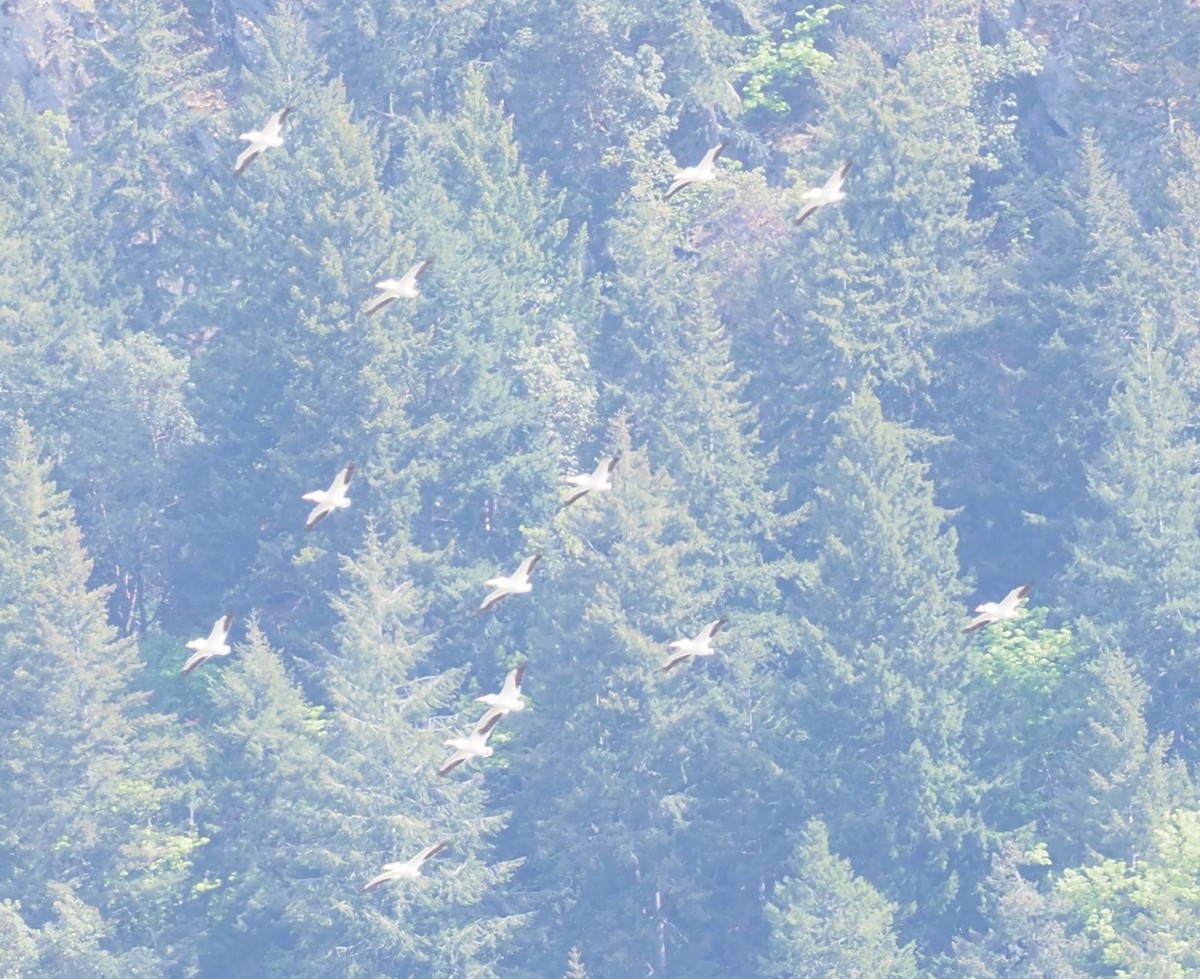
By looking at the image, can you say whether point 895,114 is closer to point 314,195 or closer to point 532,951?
point 314,195

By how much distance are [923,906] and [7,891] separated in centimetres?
2145

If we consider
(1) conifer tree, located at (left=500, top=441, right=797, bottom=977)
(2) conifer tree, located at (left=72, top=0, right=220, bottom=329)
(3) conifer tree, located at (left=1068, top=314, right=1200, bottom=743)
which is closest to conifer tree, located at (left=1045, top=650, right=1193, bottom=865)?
(3) conifer tree, located at (left=1068, top=314, right=1200, bottom=743)

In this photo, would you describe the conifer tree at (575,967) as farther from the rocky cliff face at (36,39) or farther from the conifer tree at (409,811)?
the rocky cliff face at (36,39)

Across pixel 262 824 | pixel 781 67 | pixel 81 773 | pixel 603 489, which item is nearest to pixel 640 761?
pixel 603 489

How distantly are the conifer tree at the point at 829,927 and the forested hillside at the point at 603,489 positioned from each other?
142 millimetres

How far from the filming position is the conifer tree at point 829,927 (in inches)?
2862

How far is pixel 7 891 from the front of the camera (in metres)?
80.9

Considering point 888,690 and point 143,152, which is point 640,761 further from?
point 143,152

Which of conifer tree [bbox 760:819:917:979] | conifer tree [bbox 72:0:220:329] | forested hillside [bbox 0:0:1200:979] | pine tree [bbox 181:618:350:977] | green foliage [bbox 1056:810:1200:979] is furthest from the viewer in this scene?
conifer tree [bbox 72:0:220:329]

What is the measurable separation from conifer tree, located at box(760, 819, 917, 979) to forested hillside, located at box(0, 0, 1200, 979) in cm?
14

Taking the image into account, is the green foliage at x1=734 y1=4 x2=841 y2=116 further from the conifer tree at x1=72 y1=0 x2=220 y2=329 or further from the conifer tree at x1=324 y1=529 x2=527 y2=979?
the conifer tree at x1=324 y1=529 x2=527 y2=979

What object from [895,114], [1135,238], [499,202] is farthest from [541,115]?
[1135,238]

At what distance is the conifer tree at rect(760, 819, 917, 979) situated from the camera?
72.7 metres

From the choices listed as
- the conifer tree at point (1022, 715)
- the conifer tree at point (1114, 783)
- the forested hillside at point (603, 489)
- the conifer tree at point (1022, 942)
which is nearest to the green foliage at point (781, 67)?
the forested hillside at point (603, 489)
